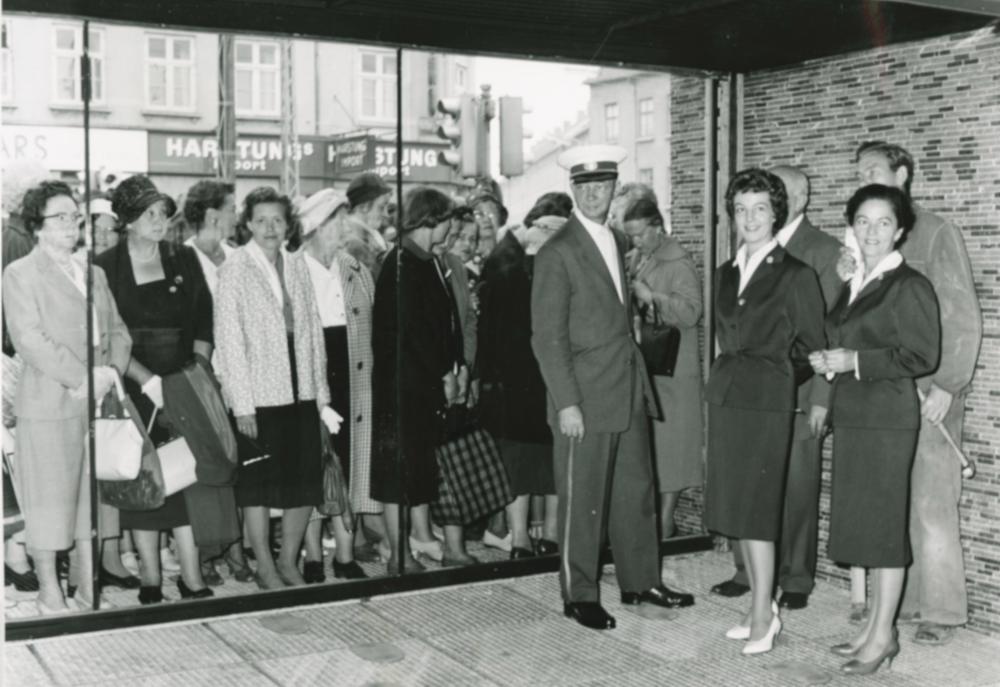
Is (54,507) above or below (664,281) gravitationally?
below

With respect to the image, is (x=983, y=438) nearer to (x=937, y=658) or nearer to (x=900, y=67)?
(x=937, y=658)

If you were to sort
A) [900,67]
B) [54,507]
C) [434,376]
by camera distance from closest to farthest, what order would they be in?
[54,507], [900,67], [434,376]

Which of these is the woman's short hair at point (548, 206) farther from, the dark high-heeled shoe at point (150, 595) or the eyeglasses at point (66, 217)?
the dark high-heeled shoe at point (150, 595)

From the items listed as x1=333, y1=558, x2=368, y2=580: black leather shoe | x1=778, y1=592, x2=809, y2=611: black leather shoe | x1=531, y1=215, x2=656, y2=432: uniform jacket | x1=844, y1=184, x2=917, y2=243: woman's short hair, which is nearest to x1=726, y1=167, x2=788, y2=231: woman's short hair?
Answer: x1=844, y1=184, x2=917, y2=243: woman's short hair

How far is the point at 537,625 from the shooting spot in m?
6.18

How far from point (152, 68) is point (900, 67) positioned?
358 cm

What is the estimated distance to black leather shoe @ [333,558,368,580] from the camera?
6.91 m

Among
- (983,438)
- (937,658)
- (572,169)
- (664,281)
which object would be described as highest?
(572,169)

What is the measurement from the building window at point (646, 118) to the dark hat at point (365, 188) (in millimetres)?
1664

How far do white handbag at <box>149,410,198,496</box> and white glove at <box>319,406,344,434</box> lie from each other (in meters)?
0.72

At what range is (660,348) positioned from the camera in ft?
23.6

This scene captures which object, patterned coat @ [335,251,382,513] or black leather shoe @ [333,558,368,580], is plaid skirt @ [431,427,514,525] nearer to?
patterned coat @ [335,251,382,513]

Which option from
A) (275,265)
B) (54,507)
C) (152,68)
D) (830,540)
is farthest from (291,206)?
(830,540)

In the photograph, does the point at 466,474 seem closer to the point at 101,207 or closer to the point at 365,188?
the point at 365,188
